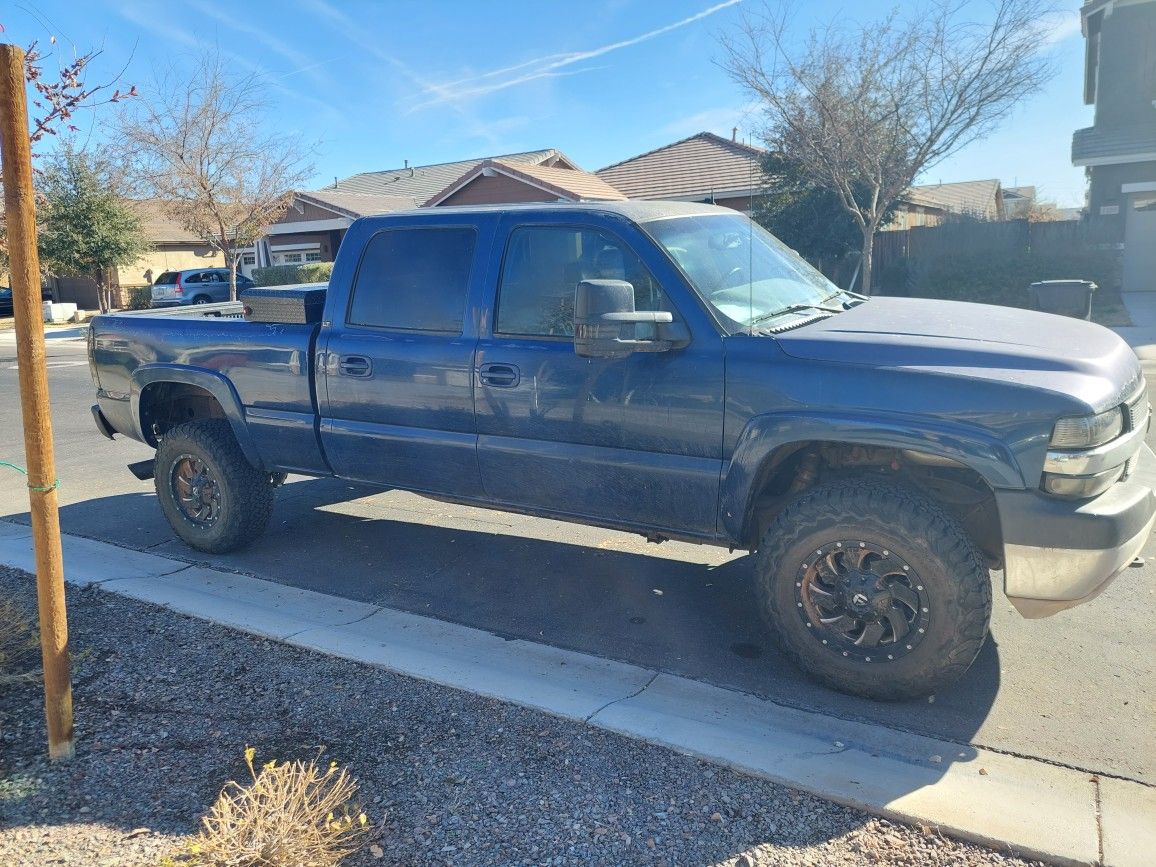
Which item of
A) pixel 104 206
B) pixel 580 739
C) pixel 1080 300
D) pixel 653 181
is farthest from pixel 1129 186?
pixel 104 206

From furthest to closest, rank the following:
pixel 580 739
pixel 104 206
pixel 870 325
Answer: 1. pixel 104 206
2. pixel 870 325
3. pixel 580 739

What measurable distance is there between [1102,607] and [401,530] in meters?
4.17

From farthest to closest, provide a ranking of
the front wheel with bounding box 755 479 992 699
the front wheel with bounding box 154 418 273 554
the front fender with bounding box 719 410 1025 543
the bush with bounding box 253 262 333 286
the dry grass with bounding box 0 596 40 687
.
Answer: the bush with bounding box 253 262 333 286
the front wheel with bounding box 154 418 273 554
the dry grass with bounding box 0 596 40 687
the front wheel with bounding box 755 479 992 699
the front fender with bounding box 719 410 1025 543

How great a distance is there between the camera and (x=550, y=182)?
2670 centimetres

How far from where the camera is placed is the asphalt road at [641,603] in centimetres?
358

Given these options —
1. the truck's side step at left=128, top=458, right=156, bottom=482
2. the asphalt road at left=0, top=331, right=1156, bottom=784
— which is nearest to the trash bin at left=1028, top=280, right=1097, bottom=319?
the asphalt road at left=0, top=331, right=1156, bottom=784

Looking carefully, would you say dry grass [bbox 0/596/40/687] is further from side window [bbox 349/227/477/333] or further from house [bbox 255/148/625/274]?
house [bbox 255/148/625/274]

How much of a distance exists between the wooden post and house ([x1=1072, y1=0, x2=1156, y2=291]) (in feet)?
72.5

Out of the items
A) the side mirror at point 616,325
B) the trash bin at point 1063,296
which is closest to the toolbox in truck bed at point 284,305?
the side mirror at point 616,325

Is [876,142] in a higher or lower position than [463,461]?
higher

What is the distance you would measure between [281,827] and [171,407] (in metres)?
4.06

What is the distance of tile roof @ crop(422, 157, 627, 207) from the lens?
86.4ft

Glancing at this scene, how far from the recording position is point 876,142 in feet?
57.0

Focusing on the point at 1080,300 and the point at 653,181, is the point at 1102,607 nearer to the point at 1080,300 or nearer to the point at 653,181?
the point at 1080,300
